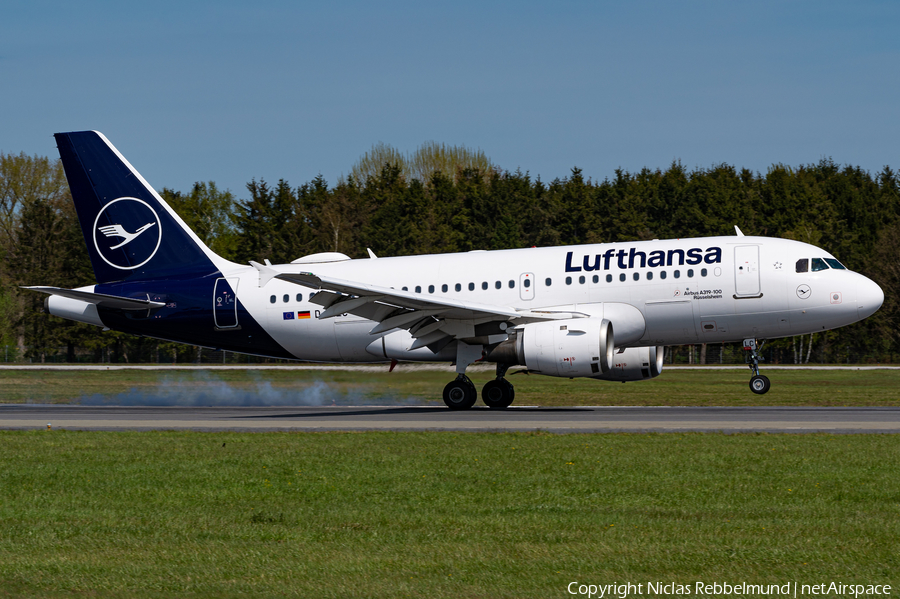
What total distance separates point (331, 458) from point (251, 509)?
440 cm

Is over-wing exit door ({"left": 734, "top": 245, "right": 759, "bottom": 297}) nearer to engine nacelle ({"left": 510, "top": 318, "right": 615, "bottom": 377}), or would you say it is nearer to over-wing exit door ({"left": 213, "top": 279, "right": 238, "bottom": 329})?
engine nacelle ({"left": 510, "top": 318, "right": 615, "bottom": 377})

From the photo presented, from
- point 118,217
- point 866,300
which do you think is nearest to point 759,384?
point 866,300

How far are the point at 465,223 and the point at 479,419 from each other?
67.7 metres

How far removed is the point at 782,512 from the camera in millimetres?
10211

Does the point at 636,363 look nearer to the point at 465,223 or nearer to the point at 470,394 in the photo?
the point at 470,394

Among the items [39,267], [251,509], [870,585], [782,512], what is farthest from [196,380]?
[39,267]

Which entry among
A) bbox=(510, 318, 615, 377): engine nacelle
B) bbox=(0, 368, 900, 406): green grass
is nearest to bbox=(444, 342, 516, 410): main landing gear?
bbox=(0, 368, 900, 406): green grass

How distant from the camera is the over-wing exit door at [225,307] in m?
29.1

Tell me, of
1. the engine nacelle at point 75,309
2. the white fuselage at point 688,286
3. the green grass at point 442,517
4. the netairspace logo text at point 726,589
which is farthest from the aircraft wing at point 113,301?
the netairspace logo text at point 726,589

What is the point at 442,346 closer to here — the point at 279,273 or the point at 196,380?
the point at 279,273

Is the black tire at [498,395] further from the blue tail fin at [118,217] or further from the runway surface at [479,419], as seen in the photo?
the blue tail fin at [118,217]

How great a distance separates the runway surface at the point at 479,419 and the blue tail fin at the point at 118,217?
464 cm

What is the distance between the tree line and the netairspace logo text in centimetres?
5940

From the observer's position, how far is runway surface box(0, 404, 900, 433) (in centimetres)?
1995
